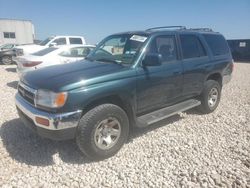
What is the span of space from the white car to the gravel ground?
3.00 meters

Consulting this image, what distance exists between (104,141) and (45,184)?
103 centimetres

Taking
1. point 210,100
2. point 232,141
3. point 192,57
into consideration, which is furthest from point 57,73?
point 210,100

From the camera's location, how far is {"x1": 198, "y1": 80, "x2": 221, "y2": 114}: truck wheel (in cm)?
549

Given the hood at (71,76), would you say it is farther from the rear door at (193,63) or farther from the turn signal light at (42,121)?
the rear door at (193,63)

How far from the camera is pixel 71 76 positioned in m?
3.45

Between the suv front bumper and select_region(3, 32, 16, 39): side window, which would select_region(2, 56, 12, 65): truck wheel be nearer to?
select_region(3, 32, 16, 39): side window

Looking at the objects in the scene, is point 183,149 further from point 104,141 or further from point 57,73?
point 57,73

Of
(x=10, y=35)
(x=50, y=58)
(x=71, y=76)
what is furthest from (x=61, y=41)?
(x=10, y=35)

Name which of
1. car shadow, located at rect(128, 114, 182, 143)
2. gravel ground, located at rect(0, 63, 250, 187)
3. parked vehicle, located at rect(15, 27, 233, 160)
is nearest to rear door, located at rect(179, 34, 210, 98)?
parked vehicle, located at rect(15, 27, 233, 160)

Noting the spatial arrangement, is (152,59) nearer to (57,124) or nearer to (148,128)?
(148,128)

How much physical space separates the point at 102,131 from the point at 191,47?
9.15 feet

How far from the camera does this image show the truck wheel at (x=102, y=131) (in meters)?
3.31

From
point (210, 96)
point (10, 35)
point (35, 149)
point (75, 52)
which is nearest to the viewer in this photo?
point (35, 149)

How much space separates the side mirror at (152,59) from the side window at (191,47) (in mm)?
1199
